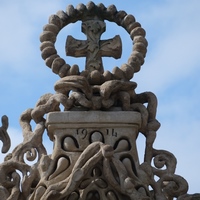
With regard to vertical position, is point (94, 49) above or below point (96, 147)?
above

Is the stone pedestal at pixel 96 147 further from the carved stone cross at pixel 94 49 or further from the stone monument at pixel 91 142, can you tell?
the carved stone cross at pixel 94 49

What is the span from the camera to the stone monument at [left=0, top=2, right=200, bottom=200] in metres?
12.8

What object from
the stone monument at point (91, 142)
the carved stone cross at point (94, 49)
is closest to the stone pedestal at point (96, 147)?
the stone monument at point (91, 142)

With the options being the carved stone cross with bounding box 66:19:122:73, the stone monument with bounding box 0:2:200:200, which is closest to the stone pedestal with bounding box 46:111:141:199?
the stone monument with bounding box 0:2:200:200

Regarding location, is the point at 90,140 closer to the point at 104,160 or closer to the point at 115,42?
the point at 104,160

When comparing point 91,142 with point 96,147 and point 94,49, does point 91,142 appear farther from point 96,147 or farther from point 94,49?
point 94,49

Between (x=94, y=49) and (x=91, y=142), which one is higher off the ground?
(x=94, y=49)

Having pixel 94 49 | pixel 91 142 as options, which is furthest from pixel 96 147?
pixel 94 49

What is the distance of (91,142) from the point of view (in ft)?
43.0

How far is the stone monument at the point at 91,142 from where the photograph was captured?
12.8 m

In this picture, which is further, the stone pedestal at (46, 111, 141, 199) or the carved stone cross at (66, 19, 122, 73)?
the carved stone cross at (66, 19, 122, 73)

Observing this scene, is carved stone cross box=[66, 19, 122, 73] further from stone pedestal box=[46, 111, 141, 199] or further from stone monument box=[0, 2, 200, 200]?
stone pedestal box=[46, 111, 141, 199]

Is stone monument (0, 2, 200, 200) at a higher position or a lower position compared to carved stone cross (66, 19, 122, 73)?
lower

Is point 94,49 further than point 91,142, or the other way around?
point 94,49
